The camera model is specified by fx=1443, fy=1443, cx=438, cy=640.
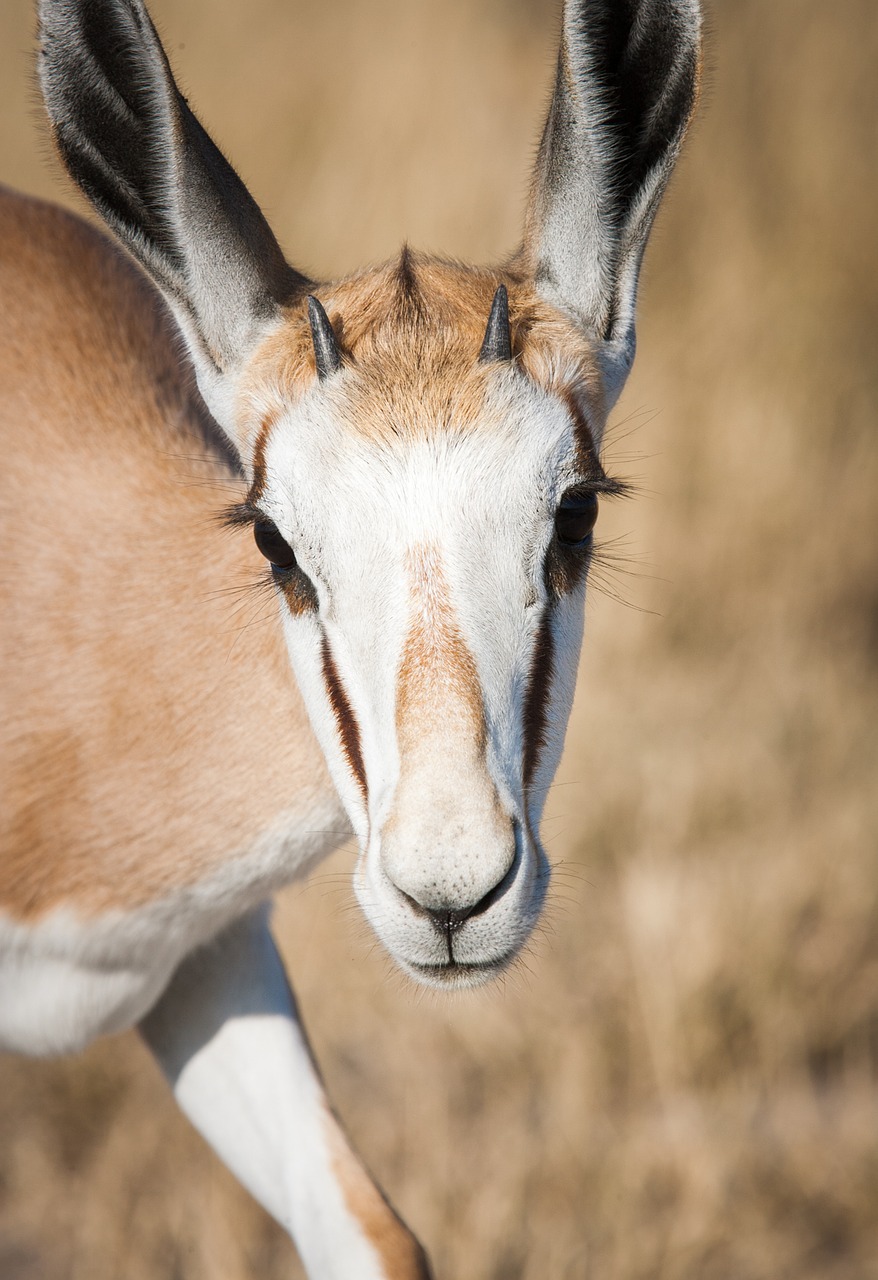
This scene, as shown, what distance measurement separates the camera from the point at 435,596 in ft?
7.22

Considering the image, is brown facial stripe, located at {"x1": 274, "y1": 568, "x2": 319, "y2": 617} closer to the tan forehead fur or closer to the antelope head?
the antelope head

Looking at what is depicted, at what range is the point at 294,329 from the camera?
272 centimetres

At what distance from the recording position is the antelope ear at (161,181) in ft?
8.35

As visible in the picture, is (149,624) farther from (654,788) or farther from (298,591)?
(654,788)

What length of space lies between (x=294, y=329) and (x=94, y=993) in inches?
56.3

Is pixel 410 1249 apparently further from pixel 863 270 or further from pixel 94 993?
pixel 863 270

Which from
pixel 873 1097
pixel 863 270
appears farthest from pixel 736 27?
pixel 873 1097

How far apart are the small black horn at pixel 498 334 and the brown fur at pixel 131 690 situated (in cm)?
70

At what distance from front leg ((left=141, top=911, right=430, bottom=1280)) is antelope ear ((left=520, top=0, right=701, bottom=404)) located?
1.57 meters

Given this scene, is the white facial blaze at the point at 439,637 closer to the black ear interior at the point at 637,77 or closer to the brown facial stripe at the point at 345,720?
the brown facial stripe at the point at 345,720

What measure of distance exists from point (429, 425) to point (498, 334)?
0.21 meters

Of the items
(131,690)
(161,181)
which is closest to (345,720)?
(131,690)

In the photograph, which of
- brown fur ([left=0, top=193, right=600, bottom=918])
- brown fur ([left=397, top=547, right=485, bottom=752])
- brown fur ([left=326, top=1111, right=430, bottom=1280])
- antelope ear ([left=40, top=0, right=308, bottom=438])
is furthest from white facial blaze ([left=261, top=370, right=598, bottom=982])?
brown fur ([left=326, top=1111, right=430, bottom=1280])

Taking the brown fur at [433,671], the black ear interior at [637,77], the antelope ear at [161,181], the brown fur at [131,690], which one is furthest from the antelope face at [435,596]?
the black ear interior at [637,77]
